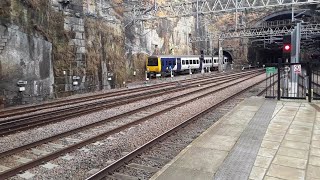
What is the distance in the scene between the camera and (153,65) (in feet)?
115

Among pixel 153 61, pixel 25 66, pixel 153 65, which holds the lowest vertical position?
pixel 25 66

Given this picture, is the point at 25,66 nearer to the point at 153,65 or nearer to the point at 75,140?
the point at 75,140

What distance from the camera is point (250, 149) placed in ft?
21.6

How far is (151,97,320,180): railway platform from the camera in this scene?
207 inches

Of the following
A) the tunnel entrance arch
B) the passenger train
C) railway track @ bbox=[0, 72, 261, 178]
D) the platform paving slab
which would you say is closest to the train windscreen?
the passenger train

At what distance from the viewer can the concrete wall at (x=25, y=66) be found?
14336 millimetres

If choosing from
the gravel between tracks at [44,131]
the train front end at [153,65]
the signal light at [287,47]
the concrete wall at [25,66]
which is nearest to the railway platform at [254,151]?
the gravel between tracks at [44,131]

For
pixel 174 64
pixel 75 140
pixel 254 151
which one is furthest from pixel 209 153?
pixel 174 64

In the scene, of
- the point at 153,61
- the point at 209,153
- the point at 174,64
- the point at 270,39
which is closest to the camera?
the point at 209,153

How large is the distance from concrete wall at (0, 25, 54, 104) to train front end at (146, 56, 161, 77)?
1819 cm

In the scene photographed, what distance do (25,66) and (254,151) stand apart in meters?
12.9

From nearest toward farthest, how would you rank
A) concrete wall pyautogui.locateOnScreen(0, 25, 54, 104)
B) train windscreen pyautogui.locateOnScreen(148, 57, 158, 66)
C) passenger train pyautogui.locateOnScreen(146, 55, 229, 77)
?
concrete wall pyautogui.locateOnScreen(0, 25, 54, 104)
train windscreen pyautogui.locateOnScreen(148, 57, 158, 66)
passenger train pyautogui.locateOnScreen(146, 55, 229, 77)

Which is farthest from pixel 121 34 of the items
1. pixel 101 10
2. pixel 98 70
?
pixel 98 70

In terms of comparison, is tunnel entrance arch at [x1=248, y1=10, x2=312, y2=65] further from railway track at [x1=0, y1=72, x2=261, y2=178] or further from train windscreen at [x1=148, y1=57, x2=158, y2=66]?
railway track at [x1=0, y1=72, x2=261, y2=178]
